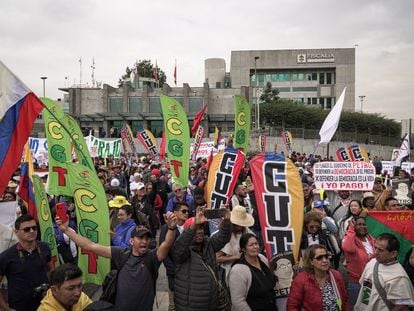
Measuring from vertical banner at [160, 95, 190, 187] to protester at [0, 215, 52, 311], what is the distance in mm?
4536

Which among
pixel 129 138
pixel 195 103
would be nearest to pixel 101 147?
pixel 129 138

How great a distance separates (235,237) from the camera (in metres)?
4.55

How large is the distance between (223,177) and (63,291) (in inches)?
135

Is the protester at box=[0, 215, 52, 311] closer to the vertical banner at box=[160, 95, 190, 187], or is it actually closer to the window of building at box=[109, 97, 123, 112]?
the vertical banner at box=[160, 95, 190, 187]

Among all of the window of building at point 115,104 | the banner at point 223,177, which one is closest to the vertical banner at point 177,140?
the banner at point 223,177

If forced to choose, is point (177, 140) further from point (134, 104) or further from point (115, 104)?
point (115, 104)

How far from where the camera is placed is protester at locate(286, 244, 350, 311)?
352 cm

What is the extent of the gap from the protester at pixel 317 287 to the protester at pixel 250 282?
0.86ft

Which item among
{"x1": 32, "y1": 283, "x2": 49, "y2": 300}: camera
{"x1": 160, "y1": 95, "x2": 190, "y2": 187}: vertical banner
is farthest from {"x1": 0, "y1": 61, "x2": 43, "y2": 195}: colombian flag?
{"x1": 160, "y1": 95, "x2": 190, "y2": 187}: vertical banner

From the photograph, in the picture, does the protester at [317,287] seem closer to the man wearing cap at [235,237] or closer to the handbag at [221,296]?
the handbag at [221,296]

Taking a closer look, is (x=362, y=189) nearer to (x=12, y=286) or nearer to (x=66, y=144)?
(x=66, y=144)

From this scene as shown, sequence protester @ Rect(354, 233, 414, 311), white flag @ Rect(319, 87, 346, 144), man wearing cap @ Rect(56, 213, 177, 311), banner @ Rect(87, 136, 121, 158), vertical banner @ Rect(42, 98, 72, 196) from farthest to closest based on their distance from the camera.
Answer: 1. banner @ Rect(87, 136, 121, 158)
2. white flag @ Rect(319, 87, 346, 144)
3. vertical banner @ Rect(42, 98, 72, 196)
4. protester @ Rect(354, 233, 414, 311)
5. man wearing cap @ Rect(56, 213, 177, 311)

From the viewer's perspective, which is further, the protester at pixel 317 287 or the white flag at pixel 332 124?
the white flag at pixel 332 124

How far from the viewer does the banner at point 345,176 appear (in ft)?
24.1
